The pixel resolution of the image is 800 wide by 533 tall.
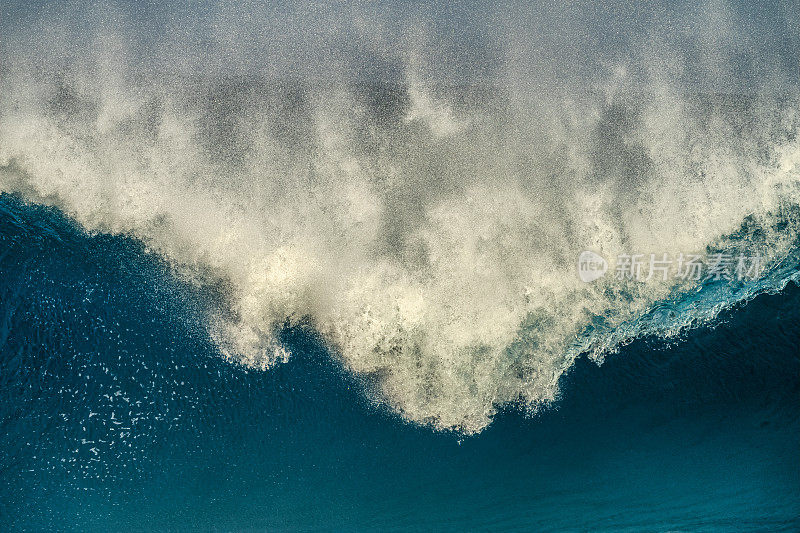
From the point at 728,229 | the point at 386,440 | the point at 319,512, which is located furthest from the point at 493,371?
the point at 728,229

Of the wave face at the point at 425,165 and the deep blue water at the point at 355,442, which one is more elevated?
the wave face at the point at 425,165

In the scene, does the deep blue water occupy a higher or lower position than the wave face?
lower

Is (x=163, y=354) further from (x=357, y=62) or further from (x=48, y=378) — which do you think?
(x=357, y=62)

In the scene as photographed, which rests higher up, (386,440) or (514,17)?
(514,17)

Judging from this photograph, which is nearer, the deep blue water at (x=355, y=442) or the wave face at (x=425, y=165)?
the deep blue water at (x=355, y=442)
